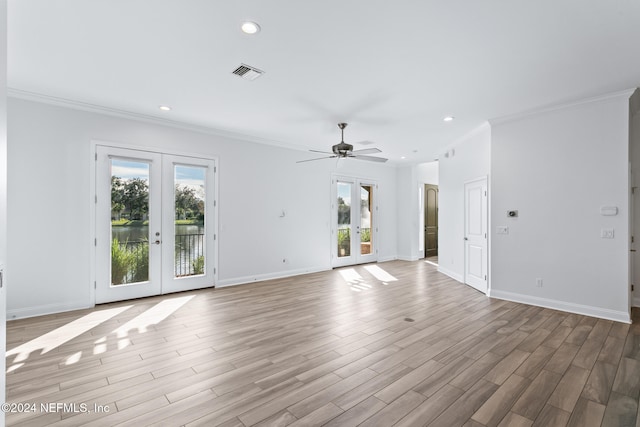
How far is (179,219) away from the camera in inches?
208

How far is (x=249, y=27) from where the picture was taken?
8.38 ft

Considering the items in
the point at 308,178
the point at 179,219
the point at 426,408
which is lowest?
the point at 426,408

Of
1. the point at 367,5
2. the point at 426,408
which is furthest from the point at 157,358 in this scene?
the point at 367,5

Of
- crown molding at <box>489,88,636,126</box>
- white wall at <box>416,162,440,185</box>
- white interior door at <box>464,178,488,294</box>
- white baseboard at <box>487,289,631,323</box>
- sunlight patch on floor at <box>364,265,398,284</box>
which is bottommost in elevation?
sunlight patch on floor at <box>364,265,398,284</box>

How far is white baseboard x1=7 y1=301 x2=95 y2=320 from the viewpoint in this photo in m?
3.93

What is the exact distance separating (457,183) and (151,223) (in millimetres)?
5802

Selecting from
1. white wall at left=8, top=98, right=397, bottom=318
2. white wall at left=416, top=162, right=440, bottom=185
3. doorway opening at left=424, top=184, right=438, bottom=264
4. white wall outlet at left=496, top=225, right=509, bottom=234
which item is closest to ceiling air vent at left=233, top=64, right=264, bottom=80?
white wall at left=8, top=98, right=397, bottom=318

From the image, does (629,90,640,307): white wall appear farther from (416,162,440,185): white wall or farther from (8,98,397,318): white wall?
(8,98,397,318): white wall

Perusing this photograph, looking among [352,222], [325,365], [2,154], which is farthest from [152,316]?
[352,222]

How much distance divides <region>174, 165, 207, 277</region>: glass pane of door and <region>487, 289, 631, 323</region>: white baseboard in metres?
5.04

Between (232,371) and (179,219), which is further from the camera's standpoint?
(179,219)

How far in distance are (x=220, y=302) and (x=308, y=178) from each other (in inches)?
136

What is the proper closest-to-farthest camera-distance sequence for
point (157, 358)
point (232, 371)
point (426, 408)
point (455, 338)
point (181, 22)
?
A: point (426, 408), point (181, 22), point (232, 371), point (157, 358), point (455, 338)

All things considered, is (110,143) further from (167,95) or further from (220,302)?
(220,302)
